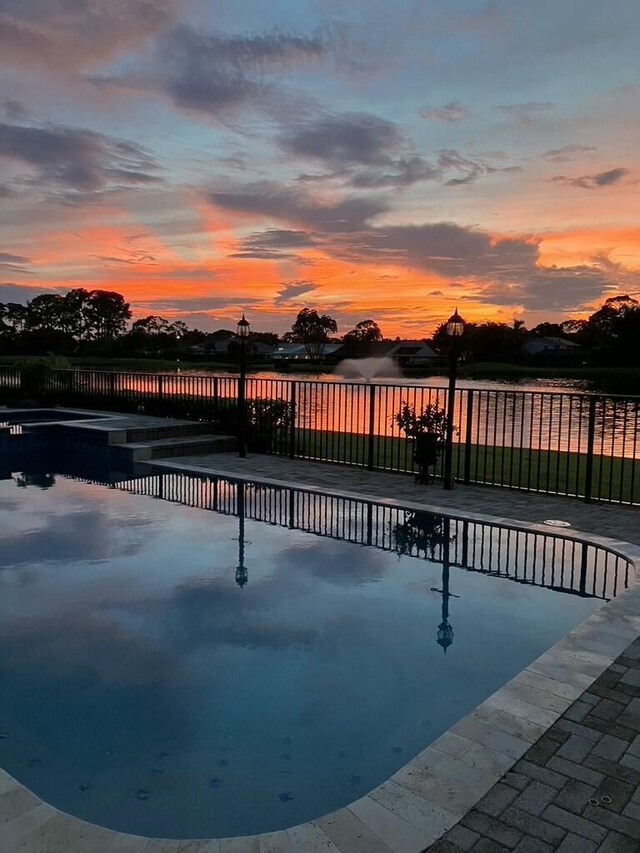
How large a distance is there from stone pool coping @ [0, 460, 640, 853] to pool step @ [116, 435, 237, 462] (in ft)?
25.2

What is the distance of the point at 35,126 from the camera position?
1270cm

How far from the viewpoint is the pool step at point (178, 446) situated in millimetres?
9891

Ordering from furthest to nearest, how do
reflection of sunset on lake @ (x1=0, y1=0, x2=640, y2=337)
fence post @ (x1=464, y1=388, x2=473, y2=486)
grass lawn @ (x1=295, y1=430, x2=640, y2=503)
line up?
reflection of sunset on lake @ (x1=0, y1=0, x2=640, y2=337) < fence post @ (x1=464, y1=388, x2=473, y2=486) < grass lawn @ (x1=295, y1=430, x2=640, y2=503)

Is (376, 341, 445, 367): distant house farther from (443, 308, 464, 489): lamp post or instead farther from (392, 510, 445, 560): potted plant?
(392, 510, 445, 560): potted plant

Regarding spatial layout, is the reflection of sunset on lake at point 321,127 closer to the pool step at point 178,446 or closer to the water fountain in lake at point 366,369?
the pool step at point 178,446

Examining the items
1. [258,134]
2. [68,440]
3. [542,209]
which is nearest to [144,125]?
[258,134]

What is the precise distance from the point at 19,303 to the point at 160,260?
56.8 meters

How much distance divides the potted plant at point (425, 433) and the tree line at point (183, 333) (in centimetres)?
3238

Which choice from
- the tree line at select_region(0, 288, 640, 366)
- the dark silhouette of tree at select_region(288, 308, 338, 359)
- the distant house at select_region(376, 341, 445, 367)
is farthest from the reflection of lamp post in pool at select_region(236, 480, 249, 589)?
the dark silhouette of tree at select_region(288, 308, 338, 359)

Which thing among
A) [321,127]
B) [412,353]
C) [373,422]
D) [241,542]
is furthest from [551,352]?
[241,542]

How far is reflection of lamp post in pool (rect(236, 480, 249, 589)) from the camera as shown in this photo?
500 cm

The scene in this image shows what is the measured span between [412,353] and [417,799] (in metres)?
62.5

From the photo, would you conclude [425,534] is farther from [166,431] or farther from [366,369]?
[366,369]

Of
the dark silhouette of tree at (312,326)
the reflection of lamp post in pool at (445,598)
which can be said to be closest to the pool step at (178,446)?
the reflection of lamp post in pool at (445,598)
